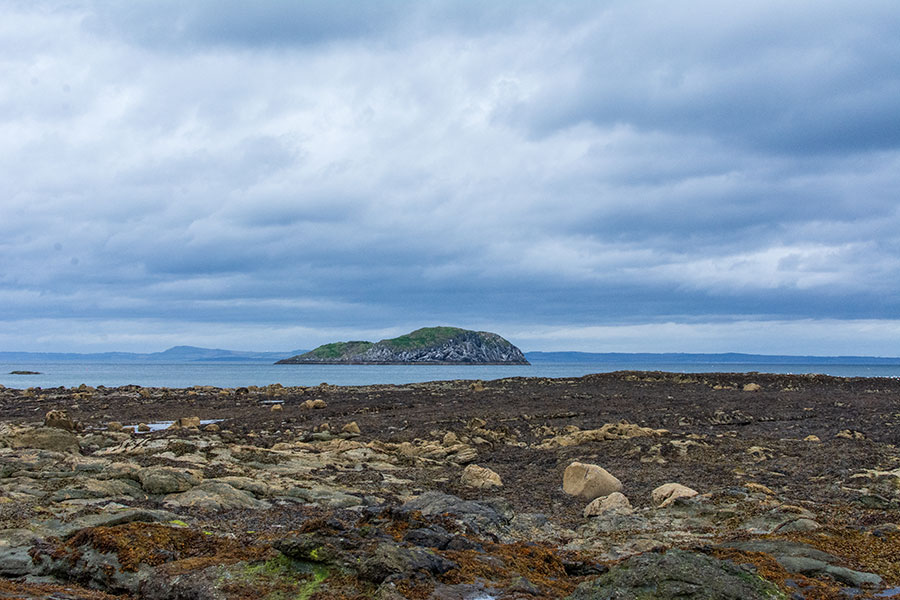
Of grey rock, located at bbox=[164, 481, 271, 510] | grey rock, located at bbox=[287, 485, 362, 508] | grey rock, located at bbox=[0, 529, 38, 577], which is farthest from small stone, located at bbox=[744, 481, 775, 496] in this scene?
grey rock, located at bbox=[0, 529, 38, 577]

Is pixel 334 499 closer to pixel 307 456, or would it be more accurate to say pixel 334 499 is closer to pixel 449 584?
pixel 307 456

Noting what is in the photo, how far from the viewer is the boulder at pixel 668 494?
12867 millimetres

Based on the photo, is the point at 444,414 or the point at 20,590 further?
the point at 444,414

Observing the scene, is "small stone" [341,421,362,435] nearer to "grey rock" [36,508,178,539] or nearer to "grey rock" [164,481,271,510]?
"grey rock" [164,481,271,510]

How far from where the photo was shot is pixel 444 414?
32312mm

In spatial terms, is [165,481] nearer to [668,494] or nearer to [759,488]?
[668,494]

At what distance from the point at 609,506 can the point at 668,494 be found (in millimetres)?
1377

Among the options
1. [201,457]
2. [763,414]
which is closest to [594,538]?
[201,457]

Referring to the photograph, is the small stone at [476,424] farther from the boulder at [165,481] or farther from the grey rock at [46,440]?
the grey rock at [46,440]

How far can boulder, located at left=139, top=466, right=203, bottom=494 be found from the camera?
12.9 metres

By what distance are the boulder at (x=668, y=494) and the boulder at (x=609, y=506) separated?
2.06 feet

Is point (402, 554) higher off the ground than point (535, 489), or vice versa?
point (402, 554)

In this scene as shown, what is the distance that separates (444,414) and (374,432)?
22.2ft

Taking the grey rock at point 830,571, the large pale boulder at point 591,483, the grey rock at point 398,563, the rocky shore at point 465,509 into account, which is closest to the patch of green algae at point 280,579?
Result: the rocky shore at point 465,509
